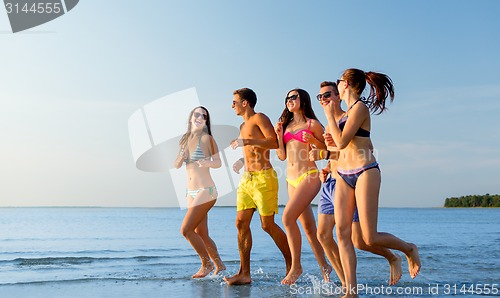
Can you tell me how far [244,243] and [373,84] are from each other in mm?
2944

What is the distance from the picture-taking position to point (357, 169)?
20.4 ft

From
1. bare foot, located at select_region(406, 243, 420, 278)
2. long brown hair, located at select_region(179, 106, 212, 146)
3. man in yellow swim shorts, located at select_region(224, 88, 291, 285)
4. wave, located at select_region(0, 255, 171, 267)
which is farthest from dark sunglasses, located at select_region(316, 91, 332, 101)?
wave, located at select_region(0, 255, 171, 267)

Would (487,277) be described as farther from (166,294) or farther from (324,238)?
(166,294)

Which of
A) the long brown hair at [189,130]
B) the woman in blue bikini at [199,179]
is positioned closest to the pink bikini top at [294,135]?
the woman in blue bikini at [199,179]

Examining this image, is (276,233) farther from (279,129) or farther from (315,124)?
(315,124)

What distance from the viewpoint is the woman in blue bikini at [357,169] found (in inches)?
242

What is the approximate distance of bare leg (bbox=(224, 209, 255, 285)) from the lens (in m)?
8.30

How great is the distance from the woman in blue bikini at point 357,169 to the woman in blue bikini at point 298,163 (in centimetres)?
129

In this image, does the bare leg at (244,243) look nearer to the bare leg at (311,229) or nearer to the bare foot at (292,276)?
the bare foot at (292,276)

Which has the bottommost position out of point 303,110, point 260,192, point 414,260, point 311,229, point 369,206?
point 414,260

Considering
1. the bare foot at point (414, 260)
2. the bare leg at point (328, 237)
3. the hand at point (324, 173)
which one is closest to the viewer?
the bare foot at point (414, 260)

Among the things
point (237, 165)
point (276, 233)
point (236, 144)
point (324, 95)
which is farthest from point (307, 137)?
point (276, 233)

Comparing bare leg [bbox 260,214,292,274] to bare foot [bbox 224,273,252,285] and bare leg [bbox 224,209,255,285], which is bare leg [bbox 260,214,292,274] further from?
bare foot [bbox 224,273,252,285]

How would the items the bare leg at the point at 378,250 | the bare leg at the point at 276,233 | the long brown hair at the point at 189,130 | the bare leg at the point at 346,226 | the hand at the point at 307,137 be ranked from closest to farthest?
the bare leg at the point at 346,226
the bare leg at the point at 378,250
the hand at the point at 307,137
the bare leg at the point at 276,233
the long brown hair at the point at 189,130
